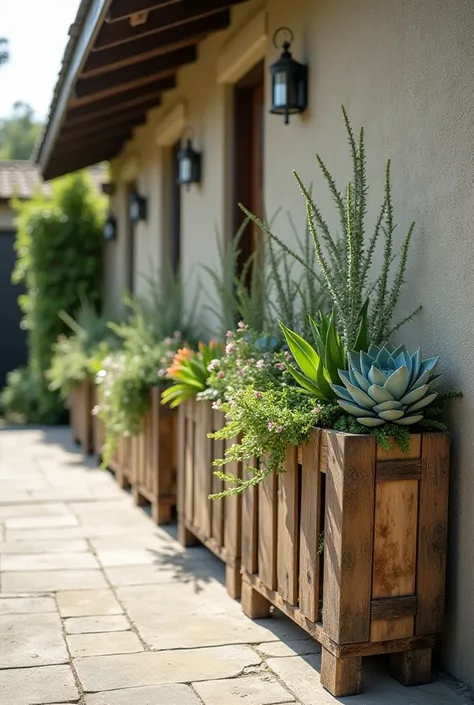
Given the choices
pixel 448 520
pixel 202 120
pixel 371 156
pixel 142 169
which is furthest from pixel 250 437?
pixel 142 169

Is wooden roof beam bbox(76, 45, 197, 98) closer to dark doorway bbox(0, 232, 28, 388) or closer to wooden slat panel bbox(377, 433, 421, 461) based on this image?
wooden slat panel bbox(377, 433, 421, 461)

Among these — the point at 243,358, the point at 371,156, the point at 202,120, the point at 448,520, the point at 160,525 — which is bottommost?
the point at 160,525

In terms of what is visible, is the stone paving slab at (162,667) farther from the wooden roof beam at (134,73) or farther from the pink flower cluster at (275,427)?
the wooden roof beam at (134,73)

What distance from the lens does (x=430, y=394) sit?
291cm

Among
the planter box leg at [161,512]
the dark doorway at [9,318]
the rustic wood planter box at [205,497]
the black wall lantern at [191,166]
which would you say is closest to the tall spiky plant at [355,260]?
the rustic wood planter box at [205,497]

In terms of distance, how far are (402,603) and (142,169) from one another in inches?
244

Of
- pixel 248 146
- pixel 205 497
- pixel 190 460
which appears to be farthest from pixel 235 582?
pixel 248 146

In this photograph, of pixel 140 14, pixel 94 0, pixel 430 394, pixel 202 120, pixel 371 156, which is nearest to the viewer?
pixel 430 394

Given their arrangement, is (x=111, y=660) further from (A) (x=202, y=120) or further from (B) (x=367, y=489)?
(A) (x=202, y=120)

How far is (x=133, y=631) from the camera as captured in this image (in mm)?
3330

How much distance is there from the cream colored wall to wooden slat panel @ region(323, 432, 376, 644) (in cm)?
35

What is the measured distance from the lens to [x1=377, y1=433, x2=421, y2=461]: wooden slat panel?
9.00 feet

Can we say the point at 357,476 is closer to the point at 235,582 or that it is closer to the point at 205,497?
the point at 235,582

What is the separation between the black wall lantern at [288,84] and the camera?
4087 millimetres
